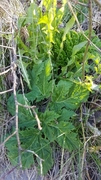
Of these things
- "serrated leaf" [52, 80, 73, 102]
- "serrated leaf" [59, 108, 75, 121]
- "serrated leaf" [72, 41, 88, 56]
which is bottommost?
"serrated leaf" [59, 108, 75, 121]

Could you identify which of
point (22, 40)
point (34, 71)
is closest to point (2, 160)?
point (34, 71)

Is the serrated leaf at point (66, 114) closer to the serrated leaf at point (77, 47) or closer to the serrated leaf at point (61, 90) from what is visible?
the serrated leaf at point (61, 90)

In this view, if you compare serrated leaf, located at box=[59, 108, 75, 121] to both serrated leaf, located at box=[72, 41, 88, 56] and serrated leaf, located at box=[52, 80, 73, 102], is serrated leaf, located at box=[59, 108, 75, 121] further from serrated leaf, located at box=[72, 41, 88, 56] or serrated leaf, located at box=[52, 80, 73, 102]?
serrated leaf, located at box=[72, 41, 88, 56]

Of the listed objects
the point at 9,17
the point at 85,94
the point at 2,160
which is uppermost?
the point at 9,17

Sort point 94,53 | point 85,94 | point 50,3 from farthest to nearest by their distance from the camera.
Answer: point 94,53
point 85,94
point 50,3

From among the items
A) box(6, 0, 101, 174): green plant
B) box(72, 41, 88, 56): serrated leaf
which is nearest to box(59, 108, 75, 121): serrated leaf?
box(6, 0, 101, 174): green plant

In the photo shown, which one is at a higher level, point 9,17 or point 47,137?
point 9,17

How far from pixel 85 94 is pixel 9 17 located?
0.44 metres

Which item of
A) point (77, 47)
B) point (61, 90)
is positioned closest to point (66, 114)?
point (61, 90)

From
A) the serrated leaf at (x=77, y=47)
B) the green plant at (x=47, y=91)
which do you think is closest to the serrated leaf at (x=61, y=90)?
the green plant at (x=47, y=91)

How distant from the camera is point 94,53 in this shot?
1304 millimetres

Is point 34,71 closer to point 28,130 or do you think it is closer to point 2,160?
point 28,130

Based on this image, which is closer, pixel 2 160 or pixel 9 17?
pixel 2 160

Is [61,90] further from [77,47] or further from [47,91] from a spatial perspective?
[77,47]
